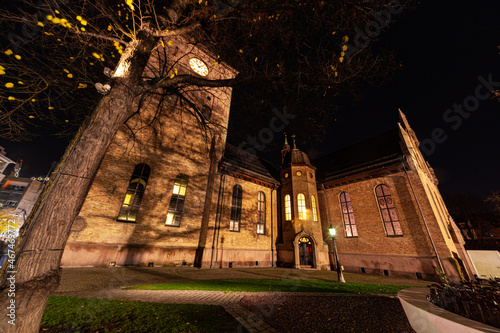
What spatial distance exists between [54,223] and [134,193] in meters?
8.98

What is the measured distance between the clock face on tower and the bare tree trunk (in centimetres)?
1479

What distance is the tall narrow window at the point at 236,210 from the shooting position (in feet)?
46.2

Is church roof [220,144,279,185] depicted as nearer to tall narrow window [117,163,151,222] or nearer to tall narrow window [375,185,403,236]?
tall narrow window [117,163,151,222]

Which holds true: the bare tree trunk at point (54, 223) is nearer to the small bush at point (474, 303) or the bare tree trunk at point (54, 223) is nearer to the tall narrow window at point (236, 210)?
the small bush at point (474, 303)

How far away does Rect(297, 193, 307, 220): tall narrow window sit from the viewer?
15.9m

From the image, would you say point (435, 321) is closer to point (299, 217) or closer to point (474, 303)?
point (474, 303)

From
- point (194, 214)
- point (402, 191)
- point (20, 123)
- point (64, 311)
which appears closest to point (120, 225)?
point (194, 214)

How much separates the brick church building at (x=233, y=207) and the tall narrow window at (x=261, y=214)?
0.09m

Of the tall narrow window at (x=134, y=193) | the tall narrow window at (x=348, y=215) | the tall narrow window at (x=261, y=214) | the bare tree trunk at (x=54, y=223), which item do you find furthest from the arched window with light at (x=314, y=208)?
the bare tree trunk at (x=54, y=223)

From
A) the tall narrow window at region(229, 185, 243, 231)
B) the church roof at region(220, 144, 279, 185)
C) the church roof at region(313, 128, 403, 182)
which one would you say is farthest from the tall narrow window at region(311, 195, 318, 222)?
the tall narrow window at region(229, 185, 243, 231)

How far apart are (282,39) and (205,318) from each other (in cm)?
754

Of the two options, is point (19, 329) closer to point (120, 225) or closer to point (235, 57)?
point (235, 57)

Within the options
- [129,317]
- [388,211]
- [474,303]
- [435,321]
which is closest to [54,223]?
[129,317]

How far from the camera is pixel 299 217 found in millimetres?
15812
